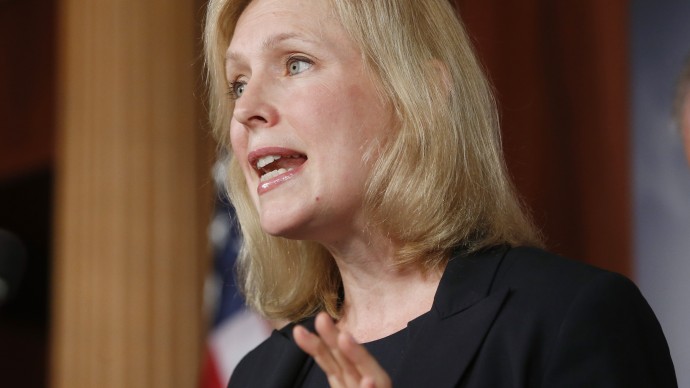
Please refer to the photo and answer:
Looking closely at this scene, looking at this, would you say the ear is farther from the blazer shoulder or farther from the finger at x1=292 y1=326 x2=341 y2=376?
the finger at x1=292 y1=326 x2=341 y2=376

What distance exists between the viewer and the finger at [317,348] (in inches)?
50.2

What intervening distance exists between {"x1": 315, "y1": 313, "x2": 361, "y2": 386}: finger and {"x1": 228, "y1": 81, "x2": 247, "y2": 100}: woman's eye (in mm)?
818

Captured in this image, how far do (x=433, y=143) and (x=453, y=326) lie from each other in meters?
0.36

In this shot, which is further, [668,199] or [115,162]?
[115,162]

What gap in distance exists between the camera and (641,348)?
150cm

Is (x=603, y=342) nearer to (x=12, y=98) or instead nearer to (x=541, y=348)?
(x=541, y=348)

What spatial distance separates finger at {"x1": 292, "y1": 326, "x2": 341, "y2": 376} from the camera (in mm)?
1274

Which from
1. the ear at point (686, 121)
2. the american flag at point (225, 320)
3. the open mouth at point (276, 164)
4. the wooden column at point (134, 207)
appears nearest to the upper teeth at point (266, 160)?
the open mouth at point (276, 164)

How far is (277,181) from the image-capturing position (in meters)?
1.79

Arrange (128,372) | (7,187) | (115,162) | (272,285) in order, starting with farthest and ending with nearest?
(7,187) → (115,162) → (128,372) → (272,285)

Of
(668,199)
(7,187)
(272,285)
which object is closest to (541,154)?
(668,199)

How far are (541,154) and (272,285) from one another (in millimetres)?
1105

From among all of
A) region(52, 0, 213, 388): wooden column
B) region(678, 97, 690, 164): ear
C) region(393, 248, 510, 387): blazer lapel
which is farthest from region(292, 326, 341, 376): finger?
region(52, 0, 213, 388): wooden column

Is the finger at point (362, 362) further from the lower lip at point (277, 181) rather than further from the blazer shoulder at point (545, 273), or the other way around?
the lower lip at point (277, 181)
